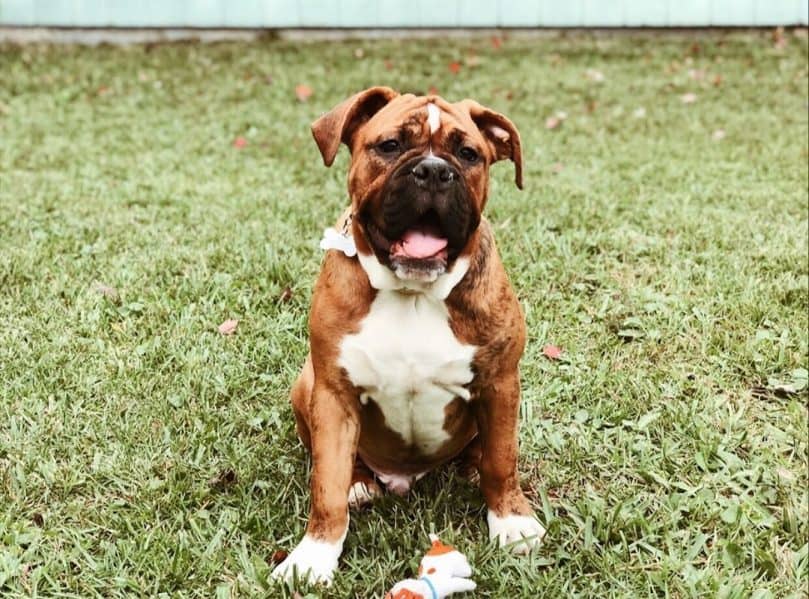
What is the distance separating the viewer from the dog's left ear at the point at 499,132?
2.83m

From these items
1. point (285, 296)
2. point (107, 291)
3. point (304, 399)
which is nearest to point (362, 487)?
point (304, 399)

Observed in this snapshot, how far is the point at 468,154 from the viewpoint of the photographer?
105 inches

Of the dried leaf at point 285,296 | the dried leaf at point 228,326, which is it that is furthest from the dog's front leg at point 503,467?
the dried leaf at point 285,296

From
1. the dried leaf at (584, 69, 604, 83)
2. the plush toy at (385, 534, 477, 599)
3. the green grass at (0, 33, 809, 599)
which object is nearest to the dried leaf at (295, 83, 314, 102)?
the green grass at (0, 33, 809, 599)

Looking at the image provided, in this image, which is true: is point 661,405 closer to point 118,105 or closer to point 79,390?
point 79,390

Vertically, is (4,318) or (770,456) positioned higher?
(4,318)

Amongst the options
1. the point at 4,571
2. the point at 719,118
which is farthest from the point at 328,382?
the point at 719,118

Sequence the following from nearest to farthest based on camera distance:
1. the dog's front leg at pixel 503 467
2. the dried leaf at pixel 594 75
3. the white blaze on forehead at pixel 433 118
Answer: the white blaze on forehead at pixel 433 118 → the dog's front leg at pixel 503 467 → the dried leaf at pixel 594 75

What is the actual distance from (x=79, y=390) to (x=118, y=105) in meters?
5.56

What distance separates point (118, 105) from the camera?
333 inches

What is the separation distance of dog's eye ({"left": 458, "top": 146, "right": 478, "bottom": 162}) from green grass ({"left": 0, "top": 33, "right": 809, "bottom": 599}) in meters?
1.14

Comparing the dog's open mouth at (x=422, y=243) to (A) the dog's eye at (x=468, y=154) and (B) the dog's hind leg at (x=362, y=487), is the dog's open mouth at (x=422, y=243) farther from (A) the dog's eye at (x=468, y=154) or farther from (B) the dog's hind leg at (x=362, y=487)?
(B) the dog's hind leg at (x=362, y=487)

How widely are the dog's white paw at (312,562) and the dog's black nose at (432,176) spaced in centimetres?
110

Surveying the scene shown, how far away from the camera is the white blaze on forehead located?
8.50 ft
